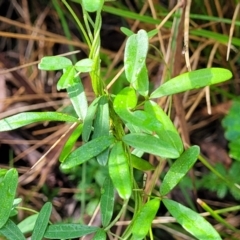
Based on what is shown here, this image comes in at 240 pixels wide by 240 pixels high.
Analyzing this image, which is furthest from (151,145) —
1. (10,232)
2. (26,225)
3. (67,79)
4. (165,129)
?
(26,225)

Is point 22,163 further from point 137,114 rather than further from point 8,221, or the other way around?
point 137,114

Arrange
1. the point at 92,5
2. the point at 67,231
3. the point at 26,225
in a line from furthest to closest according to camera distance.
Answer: the point at 26,225, the point at 67,231, the point at 92,5

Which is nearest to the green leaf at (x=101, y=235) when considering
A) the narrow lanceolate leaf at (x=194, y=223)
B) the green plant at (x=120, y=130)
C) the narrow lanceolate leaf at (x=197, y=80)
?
the green plant at (x=120, y=130)

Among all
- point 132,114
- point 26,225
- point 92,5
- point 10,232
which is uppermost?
point 92,5

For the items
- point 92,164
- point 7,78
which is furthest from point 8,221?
point 7,78

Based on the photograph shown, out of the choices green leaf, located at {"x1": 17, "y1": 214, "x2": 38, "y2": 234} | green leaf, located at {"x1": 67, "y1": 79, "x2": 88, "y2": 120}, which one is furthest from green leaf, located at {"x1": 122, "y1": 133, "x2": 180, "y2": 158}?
green leaf, located at {"x1": 17, "y1": 214, "x2": 38, "y2": 234}

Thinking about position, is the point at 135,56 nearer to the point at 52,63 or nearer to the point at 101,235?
the point at 52,63

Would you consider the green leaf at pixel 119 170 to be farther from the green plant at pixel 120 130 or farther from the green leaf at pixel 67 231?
the green leaf at pixel 67 231

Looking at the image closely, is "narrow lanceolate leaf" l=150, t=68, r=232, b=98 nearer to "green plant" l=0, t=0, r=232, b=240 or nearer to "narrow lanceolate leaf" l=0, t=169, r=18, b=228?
"green plant" l=0, t=0, r=232, b=240
